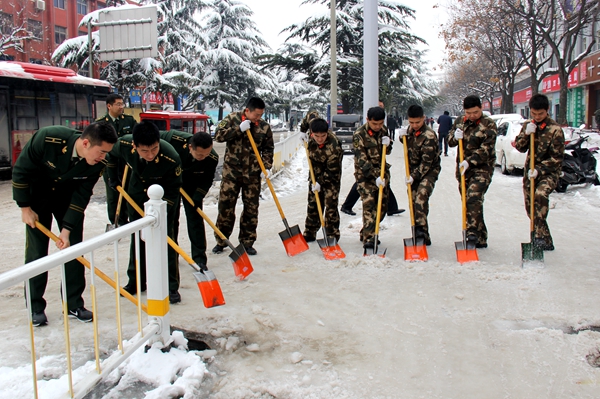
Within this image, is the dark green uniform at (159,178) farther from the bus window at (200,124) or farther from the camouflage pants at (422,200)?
the bus window at (200,124)

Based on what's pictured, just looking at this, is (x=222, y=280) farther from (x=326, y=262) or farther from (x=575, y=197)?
(x=575, y=197)

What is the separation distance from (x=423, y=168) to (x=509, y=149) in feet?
24.5

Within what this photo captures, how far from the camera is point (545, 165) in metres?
5.77

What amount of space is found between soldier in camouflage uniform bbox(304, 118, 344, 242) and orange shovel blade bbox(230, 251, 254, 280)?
1418mm

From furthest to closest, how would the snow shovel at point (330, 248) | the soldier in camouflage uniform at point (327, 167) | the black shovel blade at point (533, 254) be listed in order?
the soldier in camouflage uniform at point (327, 167) < the snow shovel at point (330, 248) < the black shovel blade at point (533, 254)

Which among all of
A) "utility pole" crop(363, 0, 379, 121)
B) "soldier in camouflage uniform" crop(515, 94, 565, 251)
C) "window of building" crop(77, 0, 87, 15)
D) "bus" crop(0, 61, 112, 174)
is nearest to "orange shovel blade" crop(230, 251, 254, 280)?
"soldier in camouflage uniform" crop(515, 94, 565, 251)

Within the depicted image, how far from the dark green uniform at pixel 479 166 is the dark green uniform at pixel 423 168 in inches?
15.2

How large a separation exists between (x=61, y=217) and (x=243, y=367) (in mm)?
1855

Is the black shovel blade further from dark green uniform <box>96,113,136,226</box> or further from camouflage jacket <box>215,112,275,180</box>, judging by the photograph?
dark green uniform <box>96,113,136,226</box>

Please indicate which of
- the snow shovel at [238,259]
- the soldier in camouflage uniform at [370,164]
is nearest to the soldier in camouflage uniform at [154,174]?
the snow shovel at [238,259]

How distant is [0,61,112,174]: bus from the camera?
13.0 m

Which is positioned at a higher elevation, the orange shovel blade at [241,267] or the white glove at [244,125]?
the white glove at [244,125]

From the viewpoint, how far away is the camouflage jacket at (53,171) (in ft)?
11.9

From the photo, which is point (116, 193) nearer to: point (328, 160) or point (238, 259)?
point (238, 259)
